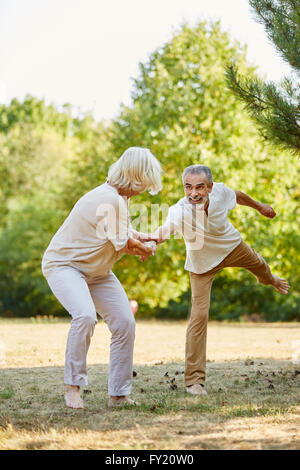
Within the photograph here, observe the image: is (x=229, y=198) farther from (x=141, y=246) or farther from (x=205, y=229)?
(x=141, y=246)

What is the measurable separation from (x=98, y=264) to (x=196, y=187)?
1135 mm

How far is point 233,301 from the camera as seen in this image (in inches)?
854

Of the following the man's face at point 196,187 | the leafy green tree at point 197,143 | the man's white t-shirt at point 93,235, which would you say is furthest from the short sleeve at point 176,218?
the leafy green tree at point 197,143

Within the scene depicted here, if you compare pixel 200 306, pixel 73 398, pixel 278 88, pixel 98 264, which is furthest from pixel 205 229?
pixel 278 88

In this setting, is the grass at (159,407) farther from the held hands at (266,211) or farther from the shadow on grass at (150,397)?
the held hands at (266,211)

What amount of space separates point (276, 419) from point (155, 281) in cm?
1334

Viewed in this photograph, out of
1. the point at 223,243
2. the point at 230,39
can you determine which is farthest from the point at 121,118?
the point at 223,243

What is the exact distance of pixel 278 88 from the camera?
6184mm

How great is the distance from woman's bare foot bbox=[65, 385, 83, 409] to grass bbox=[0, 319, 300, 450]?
52 mm

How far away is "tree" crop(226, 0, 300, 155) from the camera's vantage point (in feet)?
19.7

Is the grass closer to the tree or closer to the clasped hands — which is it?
the clasped hands

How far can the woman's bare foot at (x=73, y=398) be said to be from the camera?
175 inches
